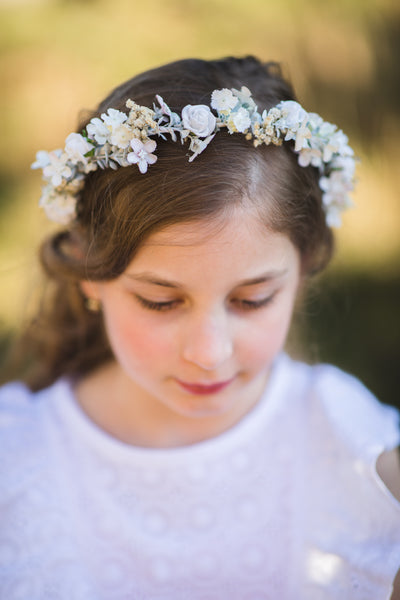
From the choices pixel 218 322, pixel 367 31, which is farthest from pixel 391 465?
pixel 367 31

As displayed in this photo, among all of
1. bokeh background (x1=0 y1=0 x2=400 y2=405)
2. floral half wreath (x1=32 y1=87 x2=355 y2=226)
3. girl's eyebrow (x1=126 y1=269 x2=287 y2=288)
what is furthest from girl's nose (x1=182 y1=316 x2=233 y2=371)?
bokeh background (x1=0 y1=0 x2=400 y2=405)

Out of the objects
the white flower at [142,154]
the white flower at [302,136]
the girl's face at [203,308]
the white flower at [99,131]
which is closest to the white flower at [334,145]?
the white flower at [302,136]

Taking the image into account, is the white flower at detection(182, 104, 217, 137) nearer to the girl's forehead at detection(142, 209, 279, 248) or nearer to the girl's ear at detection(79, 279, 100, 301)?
the girl's forehead at detection(142, 209, 279, 248)

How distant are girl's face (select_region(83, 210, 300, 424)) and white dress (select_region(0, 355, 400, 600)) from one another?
320mm

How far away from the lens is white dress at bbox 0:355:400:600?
1771mm

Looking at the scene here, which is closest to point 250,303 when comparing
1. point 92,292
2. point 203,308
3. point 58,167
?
point 203,308

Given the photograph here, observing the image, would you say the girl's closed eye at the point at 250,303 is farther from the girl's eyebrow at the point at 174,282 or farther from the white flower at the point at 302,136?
the white flower at the point at 302,136

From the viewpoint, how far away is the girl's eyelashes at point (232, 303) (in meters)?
1.61

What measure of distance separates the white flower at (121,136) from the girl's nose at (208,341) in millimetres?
492

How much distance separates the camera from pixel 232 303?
1.63 m

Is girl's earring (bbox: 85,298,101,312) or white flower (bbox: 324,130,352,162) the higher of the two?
white flower (bbox: 324,130,352,162)

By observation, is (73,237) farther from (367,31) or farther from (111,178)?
(367,31)

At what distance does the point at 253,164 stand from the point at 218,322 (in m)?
0.42

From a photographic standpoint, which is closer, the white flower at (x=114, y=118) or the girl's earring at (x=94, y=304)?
the white flower at (x=114, y=118)
